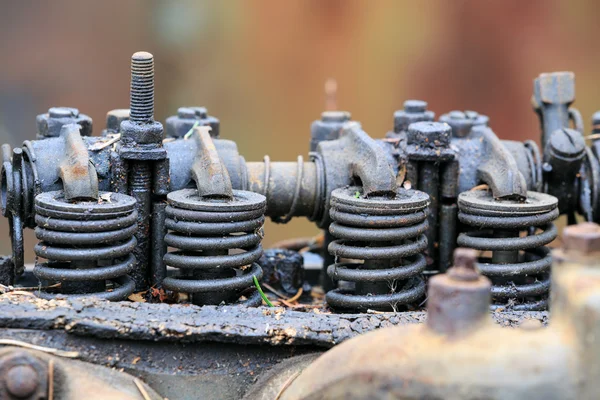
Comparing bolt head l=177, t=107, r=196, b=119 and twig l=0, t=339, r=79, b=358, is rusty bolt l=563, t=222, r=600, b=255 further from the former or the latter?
bolt head l=177, t=107, r=196, b=119

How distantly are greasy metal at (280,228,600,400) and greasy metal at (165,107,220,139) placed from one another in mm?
2472

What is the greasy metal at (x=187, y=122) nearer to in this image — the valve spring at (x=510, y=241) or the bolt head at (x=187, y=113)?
the bolt head at (x=187, y=113)

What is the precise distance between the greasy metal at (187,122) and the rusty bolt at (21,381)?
83.0 inches

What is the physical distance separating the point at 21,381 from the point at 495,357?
1416 mm

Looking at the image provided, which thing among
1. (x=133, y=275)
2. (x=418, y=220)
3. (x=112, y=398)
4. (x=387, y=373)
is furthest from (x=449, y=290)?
(x=133, y=275)

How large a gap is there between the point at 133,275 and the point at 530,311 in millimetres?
1598

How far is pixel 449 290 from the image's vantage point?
2.75m

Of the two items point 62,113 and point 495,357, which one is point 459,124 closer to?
point 62,113

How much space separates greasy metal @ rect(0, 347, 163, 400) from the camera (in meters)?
3.14

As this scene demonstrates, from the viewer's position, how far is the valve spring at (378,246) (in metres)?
4.12

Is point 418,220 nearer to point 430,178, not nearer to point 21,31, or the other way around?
point 430,178

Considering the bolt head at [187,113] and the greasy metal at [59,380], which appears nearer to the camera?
→ the greasy metal at [59,380]

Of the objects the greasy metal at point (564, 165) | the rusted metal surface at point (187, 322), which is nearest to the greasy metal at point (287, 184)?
the rusted metal surface at point (187, 322)

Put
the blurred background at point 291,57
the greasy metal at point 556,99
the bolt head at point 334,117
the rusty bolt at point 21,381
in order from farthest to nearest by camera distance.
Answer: the blurred background at point 291,57 < the bolt head at point 334,117 < the greasy metal at point 556,99 < the rusty bolt at point 21,381
